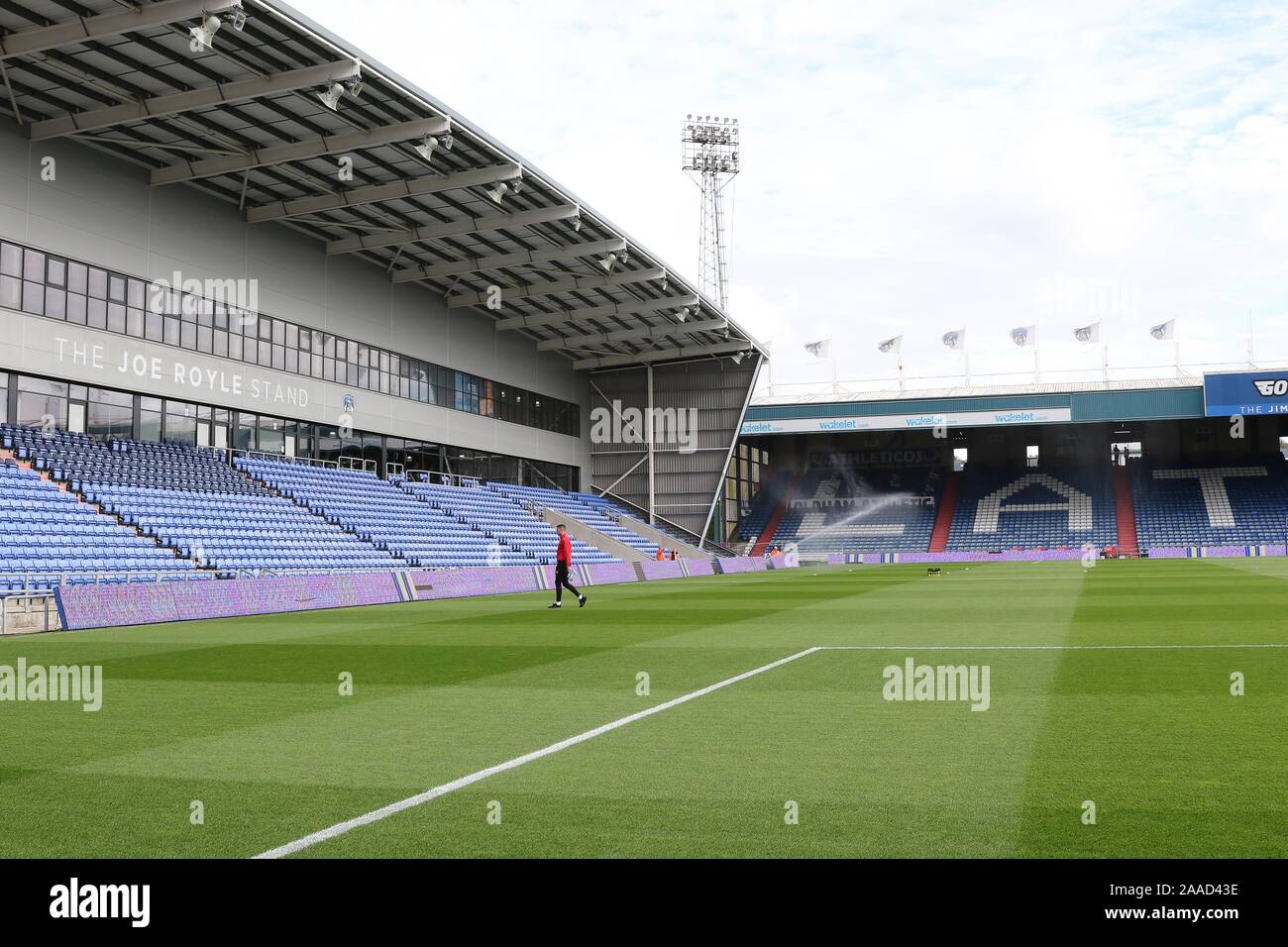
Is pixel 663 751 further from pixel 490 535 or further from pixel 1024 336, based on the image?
pixel 1024 336

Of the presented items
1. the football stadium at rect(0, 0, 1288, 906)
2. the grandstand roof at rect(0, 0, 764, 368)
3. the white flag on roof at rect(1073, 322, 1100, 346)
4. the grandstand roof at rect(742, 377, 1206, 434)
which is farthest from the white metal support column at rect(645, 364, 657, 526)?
the white flag on roof at rect(1073, 322, 1100, 346)

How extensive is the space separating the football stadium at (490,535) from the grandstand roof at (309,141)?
14cm

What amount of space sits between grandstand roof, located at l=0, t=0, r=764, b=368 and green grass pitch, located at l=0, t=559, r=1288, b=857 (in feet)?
52.4

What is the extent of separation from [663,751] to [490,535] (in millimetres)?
38442

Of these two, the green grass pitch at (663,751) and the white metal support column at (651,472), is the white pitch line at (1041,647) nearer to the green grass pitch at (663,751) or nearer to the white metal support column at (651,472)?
the green grass pitch at (663,751)

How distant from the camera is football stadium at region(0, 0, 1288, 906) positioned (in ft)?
19.9

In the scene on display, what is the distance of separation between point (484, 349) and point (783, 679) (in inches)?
1729

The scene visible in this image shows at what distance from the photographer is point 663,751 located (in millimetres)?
7371

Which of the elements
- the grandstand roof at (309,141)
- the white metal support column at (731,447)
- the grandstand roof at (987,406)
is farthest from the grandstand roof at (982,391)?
the grandstand roof at (309,141)

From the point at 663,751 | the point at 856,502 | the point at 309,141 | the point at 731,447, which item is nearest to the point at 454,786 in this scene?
the point at 663,751

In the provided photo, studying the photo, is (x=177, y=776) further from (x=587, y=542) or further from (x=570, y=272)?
(x=587, y=542)

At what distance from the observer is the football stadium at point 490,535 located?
6066 mm
